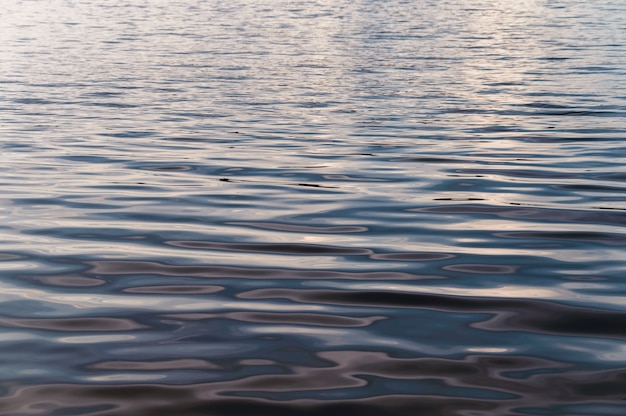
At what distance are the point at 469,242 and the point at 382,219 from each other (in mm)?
965

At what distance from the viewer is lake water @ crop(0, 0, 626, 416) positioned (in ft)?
12.5

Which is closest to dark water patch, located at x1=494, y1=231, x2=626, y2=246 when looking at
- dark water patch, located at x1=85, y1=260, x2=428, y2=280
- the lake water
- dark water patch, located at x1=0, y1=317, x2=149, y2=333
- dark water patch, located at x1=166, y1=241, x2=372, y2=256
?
the lake water

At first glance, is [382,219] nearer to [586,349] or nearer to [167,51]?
[586,349]

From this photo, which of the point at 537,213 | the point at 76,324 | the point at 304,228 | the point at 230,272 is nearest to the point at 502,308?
the point at 230,272

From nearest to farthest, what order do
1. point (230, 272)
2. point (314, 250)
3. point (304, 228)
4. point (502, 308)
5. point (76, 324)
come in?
point (76, 324) < point (502, 308) < point (230, 272) < point (314, 250) < point (304, 228)

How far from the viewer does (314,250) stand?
20.1 ft

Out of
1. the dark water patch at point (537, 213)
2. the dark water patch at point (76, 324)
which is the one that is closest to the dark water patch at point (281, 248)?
the dark water patch at point (537, 213)

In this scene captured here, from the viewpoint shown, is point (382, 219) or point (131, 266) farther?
point (382, 219)

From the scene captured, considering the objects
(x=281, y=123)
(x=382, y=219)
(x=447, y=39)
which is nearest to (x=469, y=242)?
(x=382, y=219)

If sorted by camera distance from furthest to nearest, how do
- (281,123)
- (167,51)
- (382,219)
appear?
(167,51)
(281,123)
(382,219)

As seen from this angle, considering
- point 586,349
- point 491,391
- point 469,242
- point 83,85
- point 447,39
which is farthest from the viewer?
point 447,39

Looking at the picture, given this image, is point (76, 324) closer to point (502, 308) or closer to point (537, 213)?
point (502, 308)

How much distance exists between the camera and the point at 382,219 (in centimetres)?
713

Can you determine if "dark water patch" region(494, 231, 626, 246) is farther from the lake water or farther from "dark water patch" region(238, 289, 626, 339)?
"dark water patch" region(238, 289, 626, 339)
